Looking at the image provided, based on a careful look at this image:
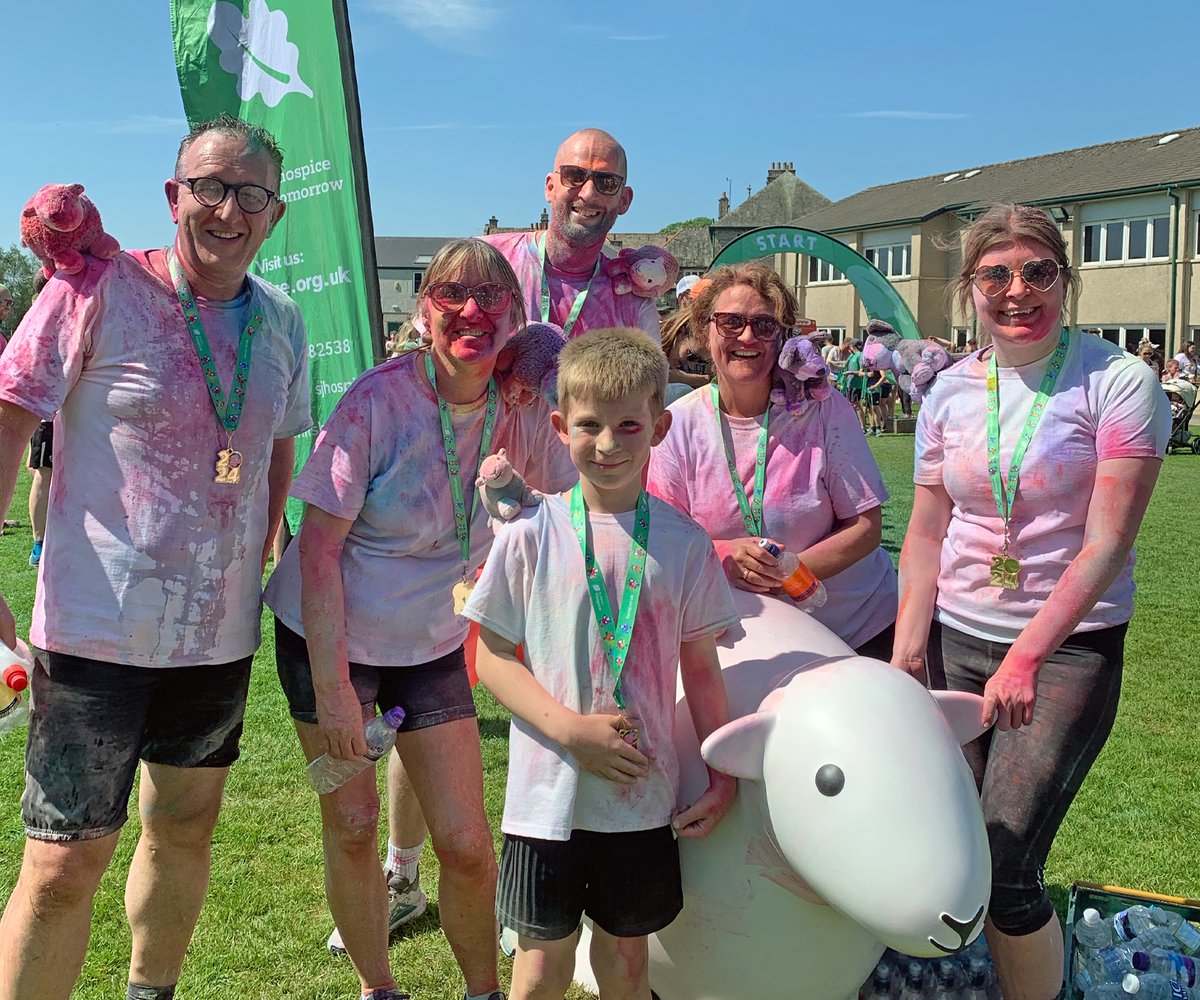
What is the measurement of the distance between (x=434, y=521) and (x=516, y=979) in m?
1.19

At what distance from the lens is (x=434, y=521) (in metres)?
3.00

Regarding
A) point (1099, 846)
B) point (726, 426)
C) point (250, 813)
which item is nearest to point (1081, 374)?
point (726, 426)

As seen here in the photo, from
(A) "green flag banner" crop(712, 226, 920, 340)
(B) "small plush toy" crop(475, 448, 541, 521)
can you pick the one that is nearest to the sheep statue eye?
(B) "small plush toy" crop(475, 448, 541, 521)

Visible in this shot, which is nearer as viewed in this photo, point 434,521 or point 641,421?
point 641,421

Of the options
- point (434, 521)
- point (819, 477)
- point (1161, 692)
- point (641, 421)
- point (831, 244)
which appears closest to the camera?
point (641, 421)

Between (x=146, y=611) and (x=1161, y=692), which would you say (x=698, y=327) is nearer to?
(x=146, y=611)

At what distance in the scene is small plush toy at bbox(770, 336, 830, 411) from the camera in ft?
10.7

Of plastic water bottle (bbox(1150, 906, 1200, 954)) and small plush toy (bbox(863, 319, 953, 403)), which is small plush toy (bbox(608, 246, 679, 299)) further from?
plastic water bottle (bbox(1150, 906, 1200, 954))

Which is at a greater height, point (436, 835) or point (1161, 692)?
point (436, 835)

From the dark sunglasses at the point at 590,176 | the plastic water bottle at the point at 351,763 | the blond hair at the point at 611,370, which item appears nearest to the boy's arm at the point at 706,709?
the blond hair at the point at 611,370

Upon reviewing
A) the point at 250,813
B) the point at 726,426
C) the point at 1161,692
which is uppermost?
the point at 726,426

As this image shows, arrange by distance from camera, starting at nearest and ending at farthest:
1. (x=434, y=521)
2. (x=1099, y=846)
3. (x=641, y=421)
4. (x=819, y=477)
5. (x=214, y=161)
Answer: (x=641, y=421) → (x=214, y=161) → (x=434, y=521) → (x=819, y=477) → (x=1099, y=846)

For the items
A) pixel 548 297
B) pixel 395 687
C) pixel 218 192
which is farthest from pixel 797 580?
pixel 218 192

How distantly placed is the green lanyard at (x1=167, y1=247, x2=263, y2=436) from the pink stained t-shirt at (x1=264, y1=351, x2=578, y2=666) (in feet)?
0.76
